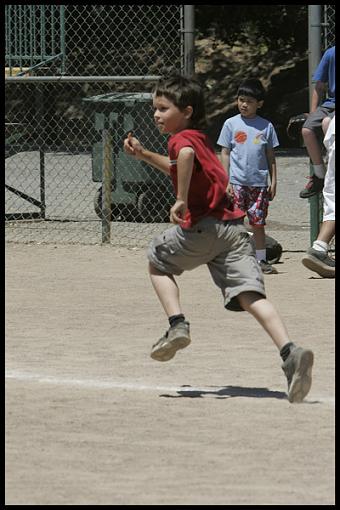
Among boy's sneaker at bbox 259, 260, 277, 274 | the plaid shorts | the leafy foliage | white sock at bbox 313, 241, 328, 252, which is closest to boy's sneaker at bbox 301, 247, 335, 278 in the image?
white sock at bbox 313, 241, 328, 252

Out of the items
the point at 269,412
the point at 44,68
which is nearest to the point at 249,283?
the point at 269,412

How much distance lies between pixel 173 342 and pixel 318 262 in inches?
158

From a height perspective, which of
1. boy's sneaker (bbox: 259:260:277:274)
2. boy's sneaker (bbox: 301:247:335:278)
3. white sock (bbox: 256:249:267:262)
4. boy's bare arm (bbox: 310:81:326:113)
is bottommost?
boy's sneaker (bbox: 259:260:277:274)

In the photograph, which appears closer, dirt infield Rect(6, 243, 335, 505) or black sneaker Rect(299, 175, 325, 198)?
dirt infield Rect(6, 243, 335, 505)

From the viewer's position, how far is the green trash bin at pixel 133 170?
13930 mm

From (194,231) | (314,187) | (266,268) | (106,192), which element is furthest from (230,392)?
(106,192)

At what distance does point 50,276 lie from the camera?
11.1 meters

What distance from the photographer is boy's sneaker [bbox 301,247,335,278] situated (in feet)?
34.3

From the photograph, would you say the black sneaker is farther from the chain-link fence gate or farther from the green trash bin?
the green trash bin

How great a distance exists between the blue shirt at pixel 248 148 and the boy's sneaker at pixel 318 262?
3.58 feet

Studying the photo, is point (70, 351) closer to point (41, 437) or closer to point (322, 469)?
point (41, 437)

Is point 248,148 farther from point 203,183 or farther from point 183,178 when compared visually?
point 183,178

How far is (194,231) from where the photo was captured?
6770mm
